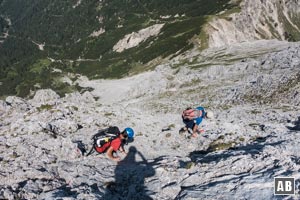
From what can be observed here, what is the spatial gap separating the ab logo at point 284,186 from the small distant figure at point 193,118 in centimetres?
1565

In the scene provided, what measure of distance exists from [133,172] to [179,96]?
45530 mm

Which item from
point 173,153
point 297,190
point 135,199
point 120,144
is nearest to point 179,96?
point 173,153

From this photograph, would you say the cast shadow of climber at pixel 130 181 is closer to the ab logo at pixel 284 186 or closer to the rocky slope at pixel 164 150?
the rocky slope at pixel 164 150

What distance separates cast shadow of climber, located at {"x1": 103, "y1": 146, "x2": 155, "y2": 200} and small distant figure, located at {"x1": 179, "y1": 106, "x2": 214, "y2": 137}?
6.65 meters

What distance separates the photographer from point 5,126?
136 ft

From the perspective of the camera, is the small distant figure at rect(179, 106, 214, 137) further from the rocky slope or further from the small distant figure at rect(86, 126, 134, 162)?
the small distant figure at rect(86, 126, 134, 162)

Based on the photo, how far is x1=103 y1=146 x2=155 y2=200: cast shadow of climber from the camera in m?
25.8

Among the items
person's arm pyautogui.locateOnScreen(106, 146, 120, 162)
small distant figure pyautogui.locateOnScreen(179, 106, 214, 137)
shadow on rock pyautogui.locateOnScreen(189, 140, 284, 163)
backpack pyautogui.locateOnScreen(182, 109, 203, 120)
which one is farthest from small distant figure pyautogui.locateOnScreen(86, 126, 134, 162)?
small distant figure pyautogui.locateOnScreen(179, 106, 214, 137)

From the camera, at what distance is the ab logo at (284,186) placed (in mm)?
20266

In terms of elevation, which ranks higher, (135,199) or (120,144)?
(120,144)

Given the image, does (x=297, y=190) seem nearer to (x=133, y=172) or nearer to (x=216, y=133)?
(x=133, y=172)

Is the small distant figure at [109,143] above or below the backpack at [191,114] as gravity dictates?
below

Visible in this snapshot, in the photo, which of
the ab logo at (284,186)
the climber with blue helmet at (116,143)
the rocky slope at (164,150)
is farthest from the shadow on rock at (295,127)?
the ab logo at (284,186)

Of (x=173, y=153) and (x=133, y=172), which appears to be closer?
(x=133, y=172)
